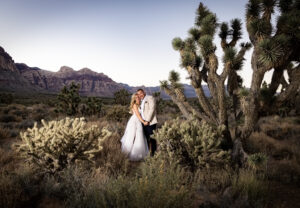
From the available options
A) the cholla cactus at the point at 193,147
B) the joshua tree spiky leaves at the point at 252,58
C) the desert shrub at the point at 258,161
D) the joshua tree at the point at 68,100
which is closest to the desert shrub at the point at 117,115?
the joshua tree at the point at 68,100

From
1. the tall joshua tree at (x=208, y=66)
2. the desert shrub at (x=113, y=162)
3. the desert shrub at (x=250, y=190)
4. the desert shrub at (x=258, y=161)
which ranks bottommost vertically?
the desert shrub at (x=113, y=162)

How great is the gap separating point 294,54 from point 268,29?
105 centimetres

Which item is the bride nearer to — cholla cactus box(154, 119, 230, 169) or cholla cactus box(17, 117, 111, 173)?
cholla cactus box(154, 119, 230, 169)

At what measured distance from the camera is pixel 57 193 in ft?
9.89

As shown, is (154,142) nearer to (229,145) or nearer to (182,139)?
(182,139)

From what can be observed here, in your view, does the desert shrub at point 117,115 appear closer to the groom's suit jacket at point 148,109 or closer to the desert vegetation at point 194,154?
the desert vegetation at point 194,154

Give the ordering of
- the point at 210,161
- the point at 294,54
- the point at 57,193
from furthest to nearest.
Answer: the point at 294,54 → the point at 210,161 → the point at 57,193

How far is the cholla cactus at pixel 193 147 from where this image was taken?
174 inches

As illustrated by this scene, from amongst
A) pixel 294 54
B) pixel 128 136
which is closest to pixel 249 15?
pixel 294 54

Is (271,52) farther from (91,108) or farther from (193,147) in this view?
(91,108)

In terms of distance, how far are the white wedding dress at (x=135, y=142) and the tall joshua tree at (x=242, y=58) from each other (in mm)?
1754

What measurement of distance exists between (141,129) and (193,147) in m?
1.85

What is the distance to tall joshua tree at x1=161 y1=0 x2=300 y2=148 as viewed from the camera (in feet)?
17.5

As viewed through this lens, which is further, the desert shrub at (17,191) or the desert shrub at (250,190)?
the desert shrub at (250,190)
